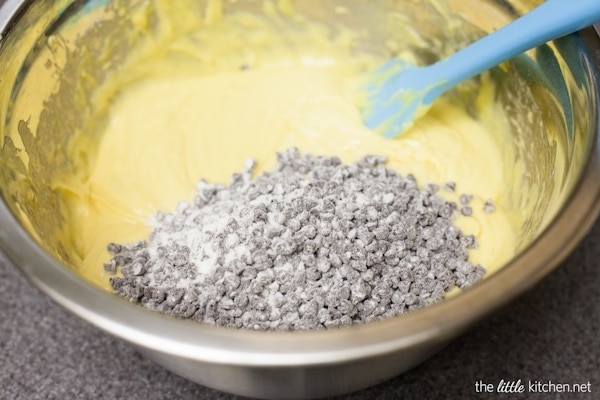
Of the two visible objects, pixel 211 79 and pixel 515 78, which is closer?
pixel 515 78

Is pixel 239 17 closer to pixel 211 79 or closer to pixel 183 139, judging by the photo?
pixel 211 79

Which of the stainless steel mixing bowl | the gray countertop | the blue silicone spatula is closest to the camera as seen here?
the stainless steel mixing bowl

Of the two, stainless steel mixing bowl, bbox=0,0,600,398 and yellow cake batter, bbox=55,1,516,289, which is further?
yellow cake batter, bbox=55,1,516,289

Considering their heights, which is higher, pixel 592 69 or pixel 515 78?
pixel 592 69

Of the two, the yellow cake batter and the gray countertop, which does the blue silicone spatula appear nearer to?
the yellow cake batter

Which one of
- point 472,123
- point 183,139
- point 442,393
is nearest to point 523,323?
point 442,393

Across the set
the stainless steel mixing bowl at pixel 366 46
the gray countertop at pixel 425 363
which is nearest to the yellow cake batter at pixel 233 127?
the stainless steel mixing bowl at pixel 366 46

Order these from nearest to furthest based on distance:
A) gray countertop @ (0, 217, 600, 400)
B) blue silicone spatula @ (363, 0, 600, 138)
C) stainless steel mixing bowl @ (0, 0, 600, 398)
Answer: stainless steel mixing bowl @ (0, 0, 600, 398), blue silicone spatula @ (363, 0, 600, 138), gray countertop @ (0, 217, 600, 400)

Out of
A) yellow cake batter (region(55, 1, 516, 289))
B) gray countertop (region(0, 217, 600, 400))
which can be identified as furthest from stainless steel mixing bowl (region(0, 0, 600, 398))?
gray countertop (region(0, 217, 600, 400))
